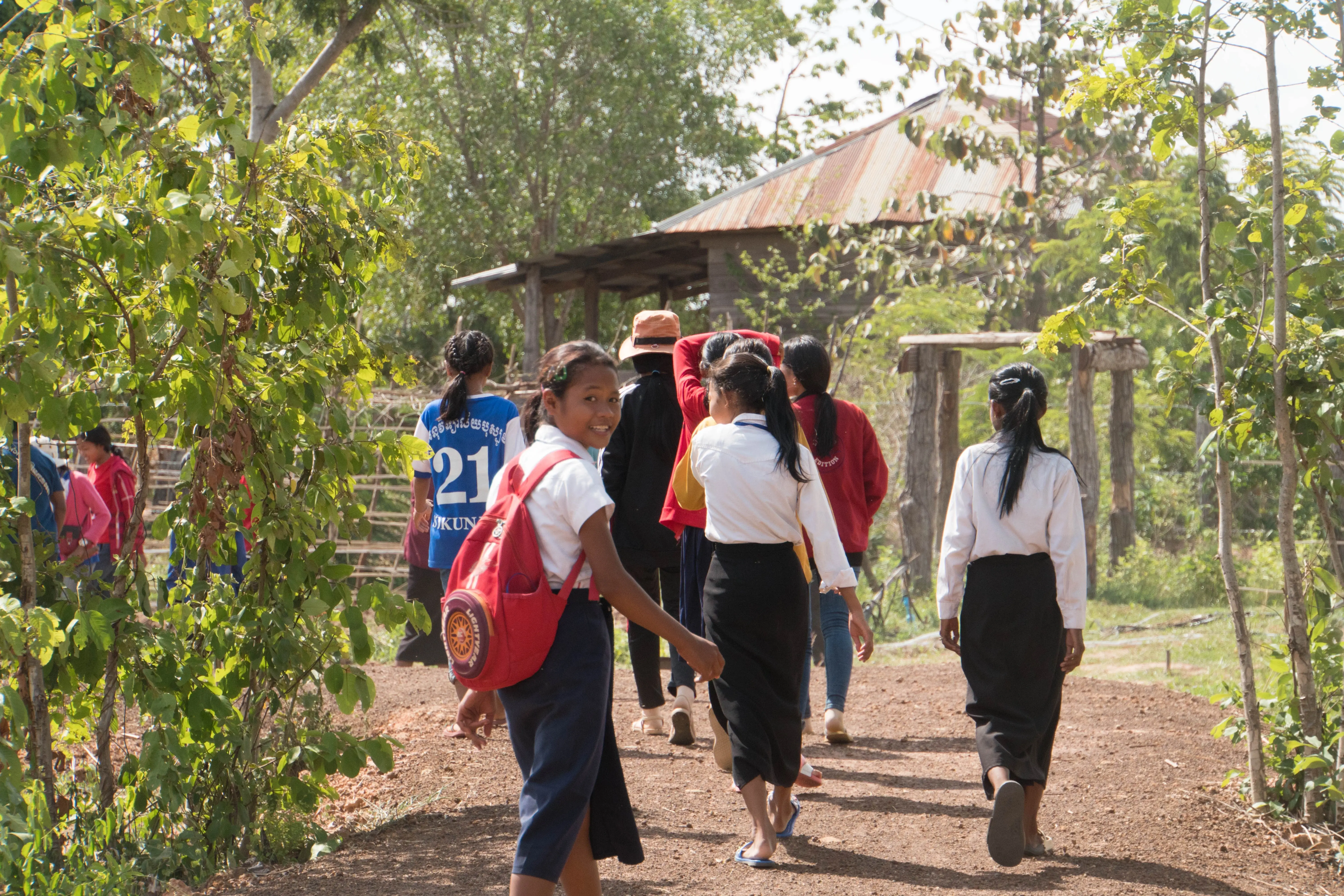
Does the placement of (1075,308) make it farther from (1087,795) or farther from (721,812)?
(721,812)

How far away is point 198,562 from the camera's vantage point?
4113mm

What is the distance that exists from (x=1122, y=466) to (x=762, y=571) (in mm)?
10452

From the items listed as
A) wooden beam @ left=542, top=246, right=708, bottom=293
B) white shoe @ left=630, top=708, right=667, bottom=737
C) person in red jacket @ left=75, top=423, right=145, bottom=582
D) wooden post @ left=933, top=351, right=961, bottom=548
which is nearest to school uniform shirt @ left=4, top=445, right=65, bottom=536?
person in red jacket @ left=75, top=423, right=145, bottom=582

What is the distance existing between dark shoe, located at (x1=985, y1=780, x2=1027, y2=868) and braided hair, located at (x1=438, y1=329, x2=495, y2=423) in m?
2.87

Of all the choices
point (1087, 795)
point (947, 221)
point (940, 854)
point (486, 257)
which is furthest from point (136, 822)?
point (486, 257)

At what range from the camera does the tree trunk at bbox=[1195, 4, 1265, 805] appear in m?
4.54

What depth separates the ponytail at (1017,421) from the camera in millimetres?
4152

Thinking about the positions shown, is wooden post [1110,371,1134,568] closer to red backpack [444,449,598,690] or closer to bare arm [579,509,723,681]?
bare arm [579,509,723,681]

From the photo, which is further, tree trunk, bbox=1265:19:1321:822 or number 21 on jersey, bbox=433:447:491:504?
number 21 on jersey, bbox=433:447:491:504

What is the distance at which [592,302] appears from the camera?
61.4 ft

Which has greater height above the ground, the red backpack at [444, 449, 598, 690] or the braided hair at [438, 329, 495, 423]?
the braided hair at [438, 329, 495, 423]

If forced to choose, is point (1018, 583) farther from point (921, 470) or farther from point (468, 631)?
point (921, 470)

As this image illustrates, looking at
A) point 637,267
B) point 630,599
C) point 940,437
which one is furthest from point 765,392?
point 637,267

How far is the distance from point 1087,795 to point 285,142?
3.91 metres
